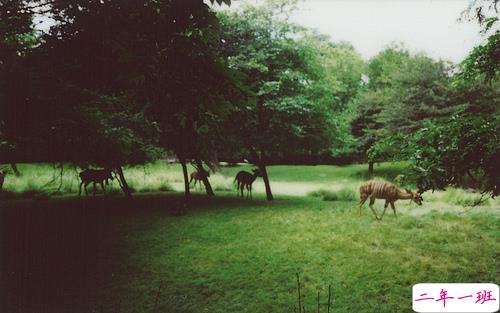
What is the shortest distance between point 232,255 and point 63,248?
139 inches

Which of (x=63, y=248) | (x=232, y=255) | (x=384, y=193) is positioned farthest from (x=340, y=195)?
(x=63, y=248)

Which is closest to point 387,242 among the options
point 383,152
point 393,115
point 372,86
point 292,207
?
point 383,152

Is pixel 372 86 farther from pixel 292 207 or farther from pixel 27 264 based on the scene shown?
pixel 27 264

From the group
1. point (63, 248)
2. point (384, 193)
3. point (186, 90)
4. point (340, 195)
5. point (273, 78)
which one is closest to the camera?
point (186, 90)

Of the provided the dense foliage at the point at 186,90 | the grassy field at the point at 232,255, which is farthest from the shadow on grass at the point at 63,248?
the dense foliage at the point at 186,90

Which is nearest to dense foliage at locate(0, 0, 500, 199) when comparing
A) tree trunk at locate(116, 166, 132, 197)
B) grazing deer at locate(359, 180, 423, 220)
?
tree trunk at locate(116, 166, 132, 197)

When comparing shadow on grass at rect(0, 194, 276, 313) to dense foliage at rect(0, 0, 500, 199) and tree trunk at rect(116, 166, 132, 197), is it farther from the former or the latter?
dense foliage at rect(0, 0, 500, 199)

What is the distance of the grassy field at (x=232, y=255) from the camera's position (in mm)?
6184

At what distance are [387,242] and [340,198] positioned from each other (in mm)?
6798

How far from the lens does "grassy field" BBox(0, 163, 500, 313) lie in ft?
20.3

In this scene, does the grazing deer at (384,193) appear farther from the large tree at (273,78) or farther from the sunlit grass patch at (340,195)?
the sunlit grass patch at (340,195)

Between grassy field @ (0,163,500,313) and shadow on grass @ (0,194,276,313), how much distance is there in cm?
3

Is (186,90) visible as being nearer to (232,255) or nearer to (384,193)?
(232,255)

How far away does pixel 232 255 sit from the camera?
8.07 meters
